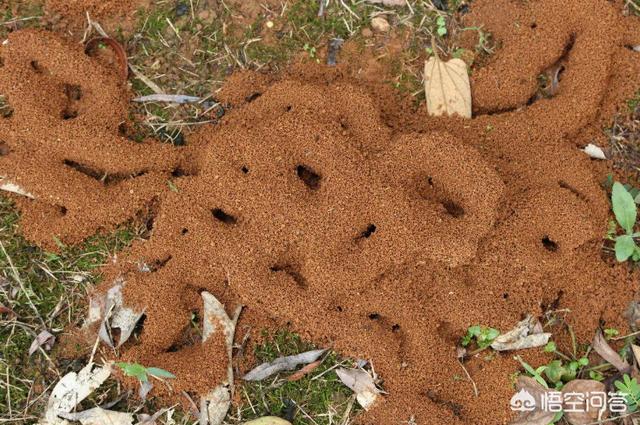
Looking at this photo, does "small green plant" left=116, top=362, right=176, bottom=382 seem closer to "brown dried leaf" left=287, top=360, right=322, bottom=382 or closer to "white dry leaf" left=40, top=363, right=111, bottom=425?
"white dry leaf" left=40, top=363, right=111, bottom=425

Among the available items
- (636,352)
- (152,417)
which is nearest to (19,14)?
(152,417)

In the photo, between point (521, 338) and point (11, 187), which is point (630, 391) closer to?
point (521, 338)

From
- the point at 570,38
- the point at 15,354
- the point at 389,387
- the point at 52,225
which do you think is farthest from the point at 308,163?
the point at 15,354

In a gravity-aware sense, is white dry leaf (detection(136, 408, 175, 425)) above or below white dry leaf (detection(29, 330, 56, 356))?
below

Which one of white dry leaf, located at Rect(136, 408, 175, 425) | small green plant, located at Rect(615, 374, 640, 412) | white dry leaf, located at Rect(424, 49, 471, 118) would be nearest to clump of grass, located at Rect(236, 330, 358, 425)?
white dry leaf, located at Rect(136, 408, 175, 425)

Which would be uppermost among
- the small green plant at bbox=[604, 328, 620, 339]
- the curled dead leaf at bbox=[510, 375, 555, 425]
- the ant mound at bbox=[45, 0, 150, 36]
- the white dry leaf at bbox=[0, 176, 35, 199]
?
the ant mound at bbox=[45, 0, 150, 36]

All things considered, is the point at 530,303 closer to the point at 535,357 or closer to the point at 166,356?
the point at 535,357
